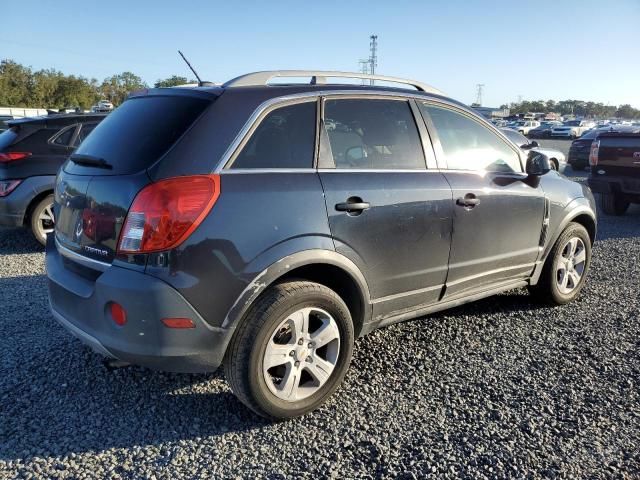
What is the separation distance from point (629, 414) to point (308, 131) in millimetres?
2427

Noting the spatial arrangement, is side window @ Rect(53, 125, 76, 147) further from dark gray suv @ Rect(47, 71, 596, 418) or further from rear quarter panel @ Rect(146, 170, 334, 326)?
rear quarter panel @ Rect(146, 170, 334, 326)

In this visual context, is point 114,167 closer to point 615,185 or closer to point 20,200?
point 20,200

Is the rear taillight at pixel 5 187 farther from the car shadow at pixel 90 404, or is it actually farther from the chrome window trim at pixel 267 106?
the chrome window trim at pixel 267 106

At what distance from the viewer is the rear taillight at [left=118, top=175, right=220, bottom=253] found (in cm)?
245

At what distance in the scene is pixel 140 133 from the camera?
9.24 feet

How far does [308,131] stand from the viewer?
9.80 ft

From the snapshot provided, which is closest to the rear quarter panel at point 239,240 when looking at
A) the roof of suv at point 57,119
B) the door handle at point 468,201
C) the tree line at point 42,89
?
the door handle at point 468,201

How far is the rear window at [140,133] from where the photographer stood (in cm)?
266

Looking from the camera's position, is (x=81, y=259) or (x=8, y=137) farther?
(x=8, y=137)

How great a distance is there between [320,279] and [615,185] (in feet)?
24.5

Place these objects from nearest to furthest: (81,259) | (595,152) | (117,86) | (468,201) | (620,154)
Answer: (81,259), (468,201), (620,154), (595,152), (117,86)

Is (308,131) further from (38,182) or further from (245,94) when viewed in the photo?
(38,182)

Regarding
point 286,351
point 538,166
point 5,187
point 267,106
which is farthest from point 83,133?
point 538,166

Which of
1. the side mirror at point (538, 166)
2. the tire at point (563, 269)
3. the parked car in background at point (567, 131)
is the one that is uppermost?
the side mirror at point (538, 166)
